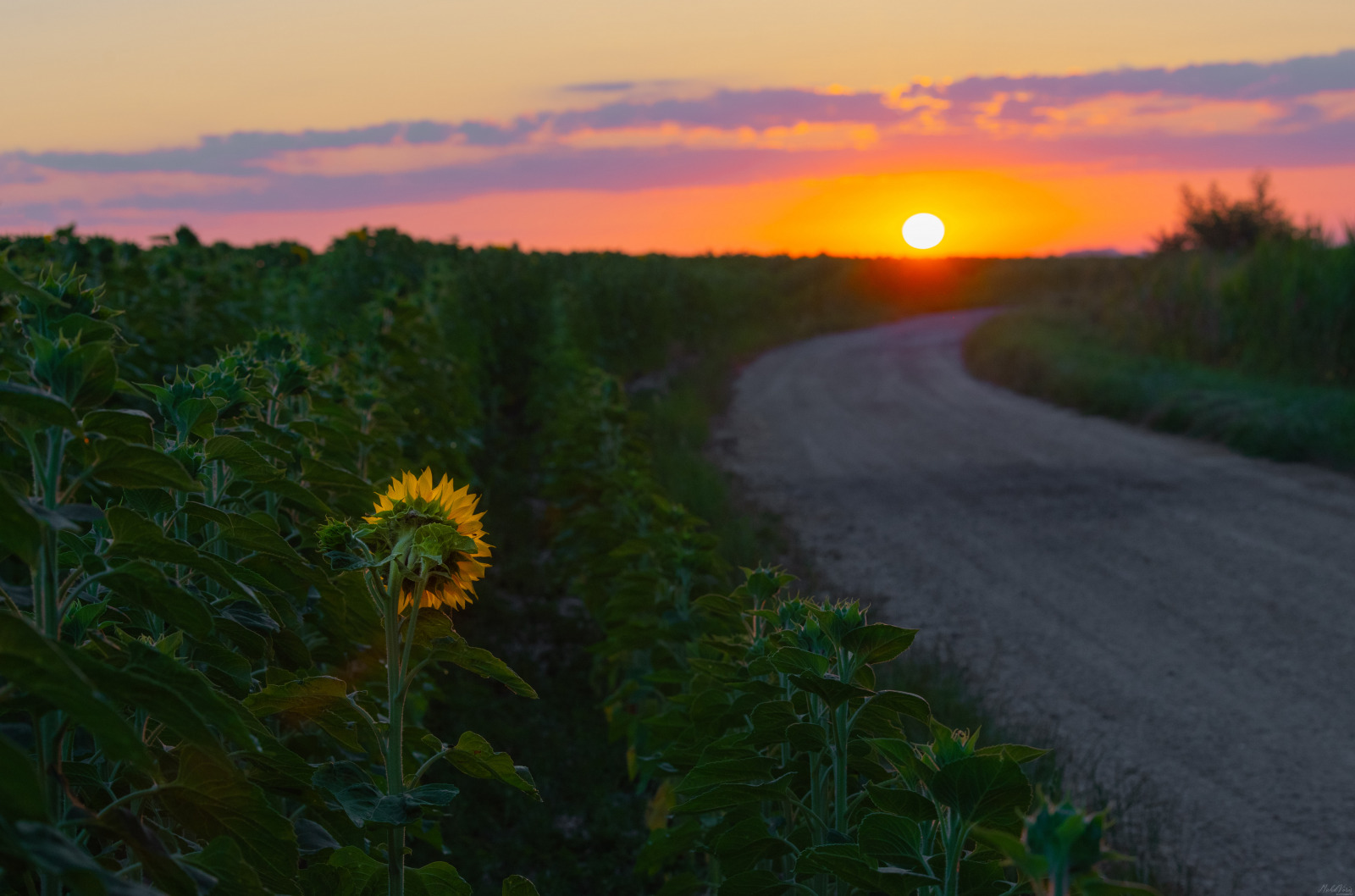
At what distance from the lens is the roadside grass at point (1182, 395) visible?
11172 millimetres

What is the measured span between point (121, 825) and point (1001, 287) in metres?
53.2

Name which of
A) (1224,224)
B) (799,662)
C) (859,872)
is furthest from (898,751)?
(1224,224)

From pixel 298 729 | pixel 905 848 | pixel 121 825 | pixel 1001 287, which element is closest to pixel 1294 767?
pixel 905 848

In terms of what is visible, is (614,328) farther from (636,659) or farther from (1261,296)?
(636,659)

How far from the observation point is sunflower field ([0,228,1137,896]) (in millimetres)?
1036

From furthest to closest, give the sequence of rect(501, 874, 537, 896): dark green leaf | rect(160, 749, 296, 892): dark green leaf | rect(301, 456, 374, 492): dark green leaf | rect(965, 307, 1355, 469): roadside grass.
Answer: rect(965, 307, 1355, 469): roadside grass → rect(301, 456, 374, 492): dark green leaf → rect(501, 874, 537, 896): dark green leaf → rect(160, 749, 296, 892): dark green leaf

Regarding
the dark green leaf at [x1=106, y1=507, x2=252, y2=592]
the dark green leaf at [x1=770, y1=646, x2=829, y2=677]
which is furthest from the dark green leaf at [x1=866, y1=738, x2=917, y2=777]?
the dark green leaf at [x1=106, y1=507, x2=252, y2=592]

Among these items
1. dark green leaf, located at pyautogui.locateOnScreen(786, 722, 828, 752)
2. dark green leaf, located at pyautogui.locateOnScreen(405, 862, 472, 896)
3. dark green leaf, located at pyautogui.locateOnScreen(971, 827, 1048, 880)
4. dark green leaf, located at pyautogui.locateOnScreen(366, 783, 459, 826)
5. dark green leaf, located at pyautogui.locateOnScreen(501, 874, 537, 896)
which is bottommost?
dark green leaf, located at pyautogui.locateOnScreen(501, 874, 537, 896)

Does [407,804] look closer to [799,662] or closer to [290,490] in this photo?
[290,490]

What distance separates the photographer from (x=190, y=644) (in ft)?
5.57

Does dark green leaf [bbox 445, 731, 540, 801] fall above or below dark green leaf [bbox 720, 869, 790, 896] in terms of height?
above

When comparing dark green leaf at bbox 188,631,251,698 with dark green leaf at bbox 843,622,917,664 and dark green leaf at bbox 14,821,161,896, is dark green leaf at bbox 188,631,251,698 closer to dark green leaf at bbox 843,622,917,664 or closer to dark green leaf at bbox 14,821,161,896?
dark green leaf at bbox 14,821,161,896

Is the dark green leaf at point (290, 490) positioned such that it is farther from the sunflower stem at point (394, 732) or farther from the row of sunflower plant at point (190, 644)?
the sunflower stem at point (394, 732)

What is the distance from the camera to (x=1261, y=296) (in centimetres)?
1620
